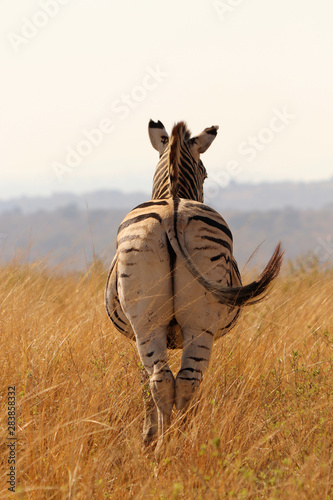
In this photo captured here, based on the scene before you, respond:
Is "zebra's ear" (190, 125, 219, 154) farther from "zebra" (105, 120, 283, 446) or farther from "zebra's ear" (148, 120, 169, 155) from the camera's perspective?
"zebra" (105, 120, 283, 446)

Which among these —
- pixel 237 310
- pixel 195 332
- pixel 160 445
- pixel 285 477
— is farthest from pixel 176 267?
pixel 285 477

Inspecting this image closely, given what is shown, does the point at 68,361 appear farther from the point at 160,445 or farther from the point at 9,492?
the point at 9,492

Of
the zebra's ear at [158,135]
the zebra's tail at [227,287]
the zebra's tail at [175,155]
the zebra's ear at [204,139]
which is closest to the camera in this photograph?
the zebra's tail at [227,287]

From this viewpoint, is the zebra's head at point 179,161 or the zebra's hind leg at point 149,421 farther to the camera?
the zebra's head at point 179,161

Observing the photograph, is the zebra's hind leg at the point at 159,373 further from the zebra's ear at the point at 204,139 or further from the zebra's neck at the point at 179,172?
the zebra's ear at the point at 204,139

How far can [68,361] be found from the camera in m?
5.02

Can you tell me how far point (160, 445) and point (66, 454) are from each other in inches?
24.6

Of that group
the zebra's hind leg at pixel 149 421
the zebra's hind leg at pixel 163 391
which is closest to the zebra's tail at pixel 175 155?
the zebra's hind leg at pixel 163 391

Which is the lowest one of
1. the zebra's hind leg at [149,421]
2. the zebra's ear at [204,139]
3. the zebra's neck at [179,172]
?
the zebra's hind leg at [149,421]

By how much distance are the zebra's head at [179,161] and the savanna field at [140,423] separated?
4.28ft

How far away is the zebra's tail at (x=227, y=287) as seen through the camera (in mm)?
3801

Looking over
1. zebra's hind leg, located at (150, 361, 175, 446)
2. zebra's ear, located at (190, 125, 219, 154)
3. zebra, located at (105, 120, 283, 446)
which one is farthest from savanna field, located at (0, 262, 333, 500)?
zebra's ear, located at (190, 125, 219, 154)

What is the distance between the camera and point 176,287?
12.8 ft

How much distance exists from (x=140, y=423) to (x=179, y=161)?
6.36 feet
